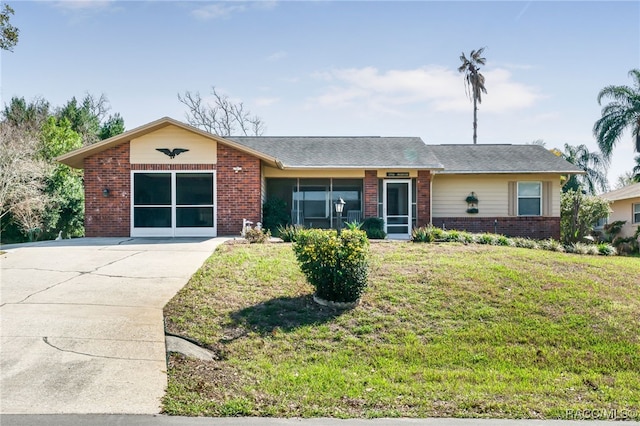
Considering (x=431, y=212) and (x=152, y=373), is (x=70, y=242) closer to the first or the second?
(x=152, y=373)

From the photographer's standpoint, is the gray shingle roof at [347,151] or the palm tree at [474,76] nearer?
the gray shingle roof at [347,151]

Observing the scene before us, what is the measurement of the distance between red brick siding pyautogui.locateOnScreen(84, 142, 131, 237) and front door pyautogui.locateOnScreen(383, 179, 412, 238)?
9.44 metres

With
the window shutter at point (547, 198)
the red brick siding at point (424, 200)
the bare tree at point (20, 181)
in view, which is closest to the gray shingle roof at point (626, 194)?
the window shutter at point (547, 198)

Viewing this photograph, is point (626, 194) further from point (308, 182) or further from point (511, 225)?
point (308, 182)

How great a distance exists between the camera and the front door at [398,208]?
2028cm

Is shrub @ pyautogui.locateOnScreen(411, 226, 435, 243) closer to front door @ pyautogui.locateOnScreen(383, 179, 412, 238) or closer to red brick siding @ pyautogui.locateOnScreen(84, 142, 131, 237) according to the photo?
front door @ pyautogui.locateOnScreen(383, 179, 412, 238)

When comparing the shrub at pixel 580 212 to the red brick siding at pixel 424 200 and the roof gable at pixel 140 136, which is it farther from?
the roof gable at pixel 140 136

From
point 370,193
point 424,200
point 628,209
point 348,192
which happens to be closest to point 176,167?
point 348,192

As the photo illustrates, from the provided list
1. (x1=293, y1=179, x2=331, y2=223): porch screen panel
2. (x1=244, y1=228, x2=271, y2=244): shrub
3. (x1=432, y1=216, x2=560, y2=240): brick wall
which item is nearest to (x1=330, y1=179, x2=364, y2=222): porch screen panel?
(x1=293, y1=179, x2=331, y2=223): porch screen panel

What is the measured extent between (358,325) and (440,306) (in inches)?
66.2

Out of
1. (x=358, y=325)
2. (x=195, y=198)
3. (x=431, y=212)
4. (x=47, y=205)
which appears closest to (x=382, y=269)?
(x=358, y=325)

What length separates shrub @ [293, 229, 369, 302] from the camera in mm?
9062

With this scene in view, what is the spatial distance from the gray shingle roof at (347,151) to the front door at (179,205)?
11.5 ft

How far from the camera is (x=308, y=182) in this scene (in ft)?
68.4
